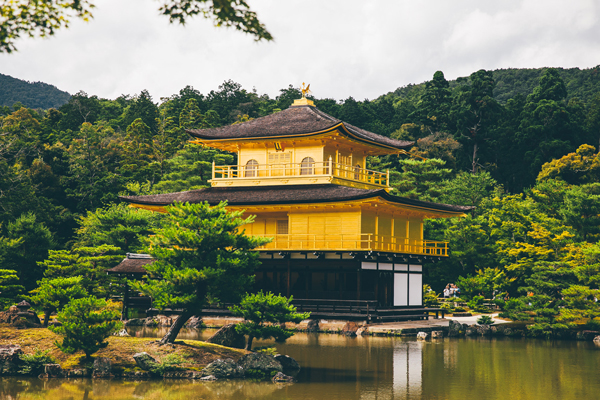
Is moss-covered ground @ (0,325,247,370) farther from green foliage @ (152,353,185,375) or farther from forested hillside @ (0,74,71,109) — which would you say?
forested hillside @ (0,74,71,109)

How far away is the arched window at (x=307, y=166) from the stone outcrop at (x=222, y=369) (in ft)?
63.9

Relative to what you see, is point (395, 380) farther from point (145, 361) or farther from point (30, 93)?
point (30, 93)

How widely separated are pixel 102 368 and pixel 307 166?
820 inches

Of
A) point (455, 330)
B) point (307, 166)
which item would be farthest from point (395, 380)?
point (307, 166)

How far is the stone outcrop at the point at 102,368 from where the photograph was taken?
16.8 metres

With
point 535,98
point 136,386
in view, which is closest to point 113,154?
point 535,98

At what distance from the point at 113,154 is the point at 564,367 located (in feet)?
167

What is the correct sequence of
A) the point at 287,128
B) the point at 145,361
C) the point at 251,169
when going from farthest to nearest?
the point at 251,169
the point at 287,128
the point at 145,361

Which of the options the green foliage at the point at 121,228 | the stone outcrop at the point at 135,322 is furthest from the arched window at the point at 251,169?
the stone outcrop at the point at 135,322

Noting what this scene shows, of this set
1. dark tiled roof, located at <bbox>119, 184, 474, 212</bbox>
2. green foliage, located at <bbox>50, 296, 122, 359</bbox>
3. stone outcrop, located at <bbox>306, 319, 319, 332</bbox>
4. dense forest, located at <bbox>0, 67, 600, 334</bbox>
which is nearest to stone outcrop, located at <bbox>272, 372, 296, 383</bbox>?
green foliage, located at <bbox>50, 296, 122, 359</bbox>

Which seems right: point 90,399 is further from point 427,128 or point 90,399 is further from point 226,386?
point 427,128

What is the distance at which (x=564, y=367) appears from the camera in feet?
64.7

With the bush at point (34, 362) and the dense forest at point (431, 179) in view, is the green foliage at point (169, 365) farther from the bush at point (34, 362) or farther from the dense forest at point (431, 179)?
the dense forest at point (431, 179)

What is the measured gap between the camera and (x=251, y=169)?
3741 centimetres
